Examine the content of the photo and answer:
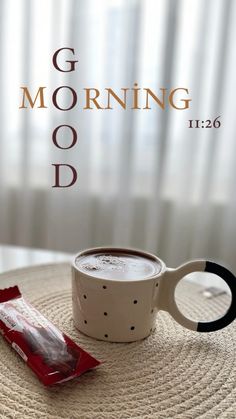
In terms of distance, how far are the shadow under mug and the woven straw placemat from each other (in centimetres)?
1

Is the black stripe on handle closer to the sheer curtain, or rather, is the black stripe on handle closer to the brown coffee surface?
the brown coffee surface

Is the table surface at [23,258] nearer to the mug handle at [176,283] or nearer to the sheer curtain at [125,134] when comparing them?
the mug handle at [176,283]

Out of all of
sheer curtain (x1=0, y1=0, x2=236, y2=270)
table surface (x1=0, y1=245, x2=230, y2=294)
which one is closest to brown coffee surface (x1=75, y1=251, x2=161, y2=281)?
table surface (x1=0, y1=245, x2=230, y2=294)

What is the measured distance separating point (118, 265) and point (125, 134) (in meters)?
1.03

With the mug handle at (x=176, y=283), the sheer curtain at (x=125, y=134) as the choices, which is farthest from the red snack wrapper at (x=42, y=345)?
the sheer curtain at (x=125, y=134)

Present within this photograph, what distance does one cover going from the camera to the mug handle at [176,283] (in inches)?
18.5

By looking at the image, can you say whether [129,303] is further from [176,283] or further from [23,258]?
[23,258]

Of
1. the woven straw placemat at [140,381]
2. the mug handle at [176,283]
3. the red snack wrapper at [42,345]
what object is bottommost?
the woven straw placemat at [140,381]

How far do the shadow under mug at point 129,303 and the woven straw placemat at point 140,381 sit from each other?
0.01m

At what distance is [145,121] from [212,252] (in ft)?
1.75

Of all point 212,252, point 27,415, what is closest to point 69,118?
point 212,252

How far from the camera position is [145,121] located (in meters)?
1.48

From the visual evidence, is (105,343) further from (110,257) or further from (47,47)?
(47,47)

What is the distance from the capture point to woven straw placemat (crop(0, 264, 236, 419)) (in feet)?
1.22
